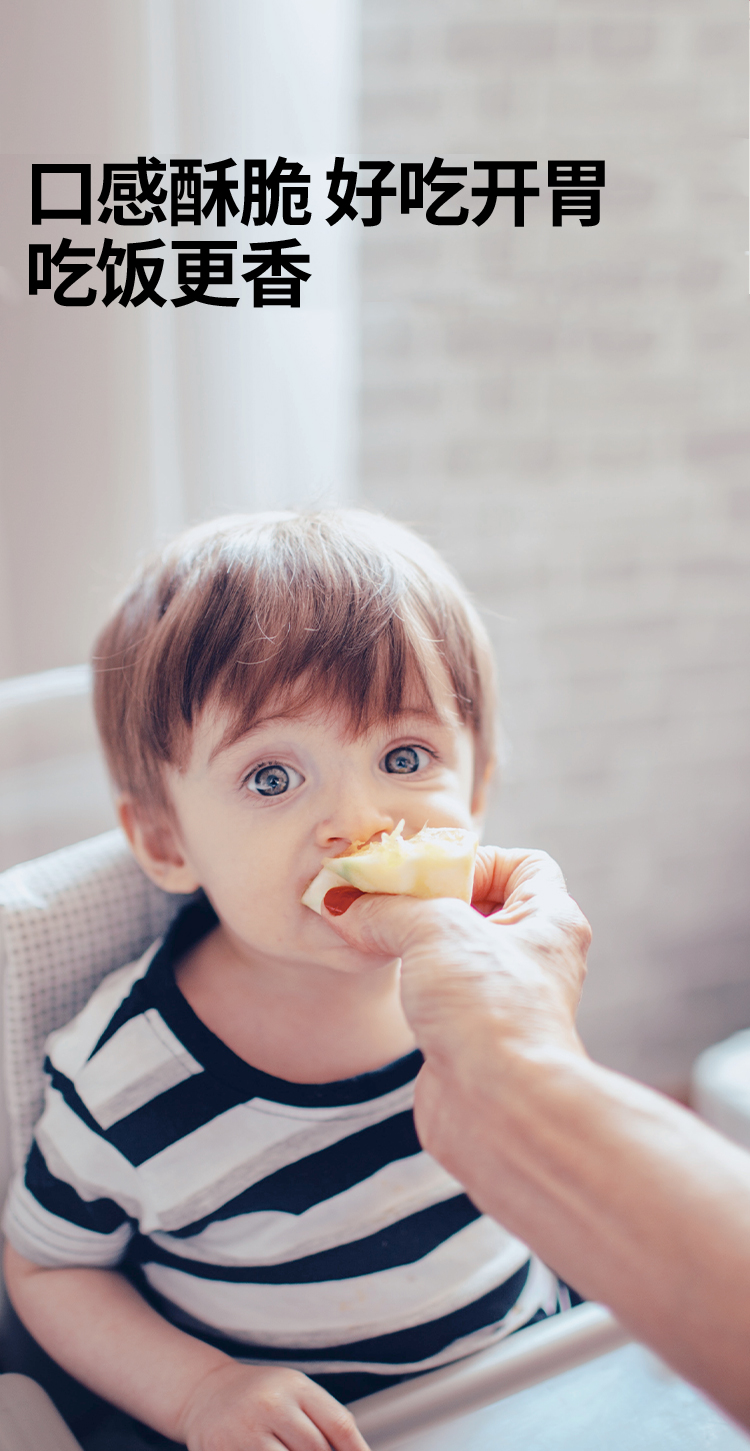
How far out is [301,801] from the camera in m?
0.71

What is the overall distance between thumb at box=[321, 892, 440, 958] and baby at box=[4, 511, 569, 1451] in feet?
0.16

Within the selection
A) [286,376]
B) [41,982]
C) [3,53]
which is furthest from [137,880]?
[3,53]

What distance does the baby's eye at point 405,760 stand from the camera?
2.44 ft

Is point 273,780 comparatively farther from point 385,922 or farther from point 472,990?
point 472,990

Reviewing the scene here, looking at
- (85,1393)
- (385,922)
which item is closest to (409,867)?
(385,922)

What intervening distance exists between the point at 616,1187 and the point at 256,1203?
1.50 ft

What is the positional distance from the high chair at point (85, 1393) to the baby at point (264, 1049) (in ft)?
0.12

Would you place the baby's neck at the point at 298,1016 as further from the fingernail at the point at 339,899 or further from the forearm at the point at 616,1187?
the forearm at the point at 616,1187

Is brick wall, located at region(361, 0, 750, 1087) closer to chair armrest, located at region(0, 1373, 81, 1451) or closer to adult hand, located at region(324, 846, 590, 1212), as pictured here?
adult hand, located at region(324, 846, 590, 1212)

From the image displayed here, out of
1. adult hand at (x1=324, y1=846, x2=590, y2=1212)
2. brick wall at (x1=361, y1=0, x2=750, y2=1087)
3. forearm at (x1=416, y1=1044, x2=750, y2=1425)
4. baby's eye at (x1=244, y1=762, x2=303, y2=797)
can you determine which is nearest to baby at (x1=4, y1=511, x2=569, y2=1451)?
baby's eye at (x1=244, y1=762, x2=303, y2=797)

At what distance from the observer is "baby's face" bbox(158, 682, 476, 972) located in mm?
703

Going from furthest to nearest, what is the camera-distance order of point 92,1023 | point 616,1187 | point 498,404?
point 498,404 < point 92,1023 < point 616,1187

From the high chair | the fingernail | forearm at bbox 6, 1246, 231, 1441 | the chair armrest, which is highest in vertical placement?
the fingernail

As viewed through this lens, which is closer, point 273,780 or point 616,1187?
point 616,1187
